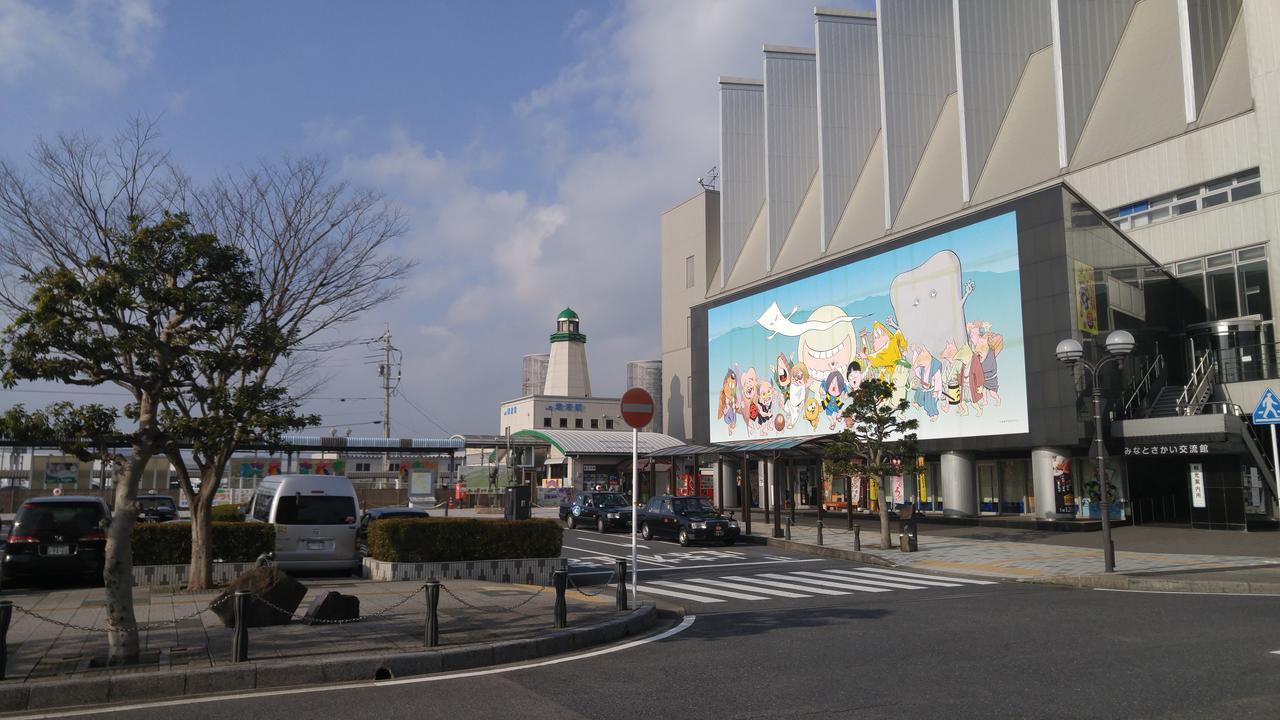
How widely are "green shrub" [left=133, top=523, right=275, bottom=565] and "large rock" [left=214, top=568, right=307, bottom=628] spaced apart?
5068 mm

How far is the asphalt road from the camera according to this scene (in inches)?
270

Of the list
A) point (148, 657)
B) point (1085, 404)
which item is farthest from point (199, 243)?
point (1085, 404)

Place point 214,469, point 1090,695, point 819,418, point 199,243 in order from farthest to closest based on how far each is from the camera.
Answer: point 819,418
point 214,469
point 199,243
point 1090,695

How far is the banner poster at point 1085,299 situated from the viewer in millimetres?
28531

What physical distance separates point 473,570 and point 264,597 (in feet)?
19.7

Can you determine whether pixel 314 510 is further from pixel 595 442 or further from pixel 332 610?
pixel 595 442

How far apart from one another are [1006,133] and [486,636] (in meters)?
34.0

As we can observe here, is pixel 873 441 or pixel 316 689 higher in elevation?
pixel 873 441

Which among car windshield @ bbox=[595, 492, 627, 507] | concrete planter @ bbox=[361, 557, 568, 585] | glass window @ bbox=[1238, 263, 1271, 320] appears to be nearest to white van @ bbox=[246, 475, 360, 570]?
concrete planter @ bbox=[361, 557, 568, 585]

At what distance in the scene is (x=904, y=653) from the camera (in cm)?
920

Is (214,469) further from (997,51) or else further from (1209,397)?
(997,51)

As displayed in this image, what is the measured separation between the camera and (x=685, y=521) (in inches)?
1048

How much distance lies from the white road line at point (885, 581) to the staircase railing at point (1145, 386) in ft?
52.3

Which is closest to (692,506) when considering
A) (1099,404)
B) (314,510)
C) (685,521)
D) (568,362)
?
(685,521)
